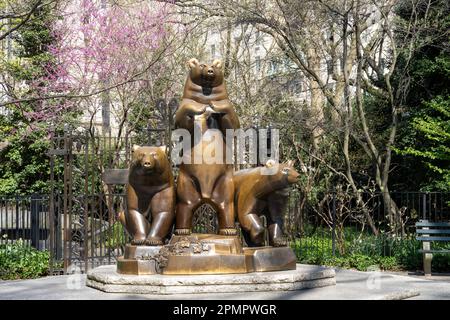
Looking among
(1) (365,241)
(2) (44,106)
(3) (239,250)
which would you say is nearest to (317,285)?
(3) (239,250)

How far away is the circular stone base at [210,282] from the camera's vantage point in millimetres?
7574

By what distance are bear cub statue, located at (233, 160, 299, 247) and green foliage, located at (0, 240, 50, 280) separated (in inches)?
239

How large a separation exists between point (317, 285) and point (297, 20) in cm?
970

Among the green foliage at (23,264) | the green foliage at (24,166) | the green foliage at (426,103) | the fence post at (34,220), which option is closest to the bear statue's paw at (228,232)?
the green foliage at (23,264)

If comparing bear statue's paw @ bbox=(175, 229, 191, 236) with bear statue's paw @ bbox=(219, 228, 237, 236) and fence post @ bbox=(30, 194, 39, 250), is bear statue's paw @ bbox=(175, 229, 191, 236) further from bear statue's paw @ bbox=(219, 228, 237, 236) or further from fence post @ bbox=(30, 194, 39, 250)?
fence post @ bbox=(30, 194, 39, 250)

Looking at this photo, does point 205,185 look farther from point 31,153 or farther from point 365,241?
point 31,153

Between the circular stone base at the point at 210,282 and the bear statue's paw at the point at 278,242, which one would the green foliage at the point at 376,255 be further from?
the circular stone base at the point at 210,282

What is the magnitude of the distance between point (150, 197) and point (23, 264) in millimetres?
5807

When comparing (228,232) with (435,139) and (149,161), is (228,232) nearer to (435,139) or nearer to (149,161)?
(149,161)

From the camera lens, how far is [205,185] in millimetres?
8484

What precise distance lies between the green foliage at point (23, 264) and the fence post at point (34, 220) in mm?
966

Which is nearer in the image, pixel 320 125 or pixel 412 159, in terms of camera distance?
pixel 320 125

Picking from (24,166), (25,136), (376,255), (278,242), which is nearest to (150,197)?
(278,242)

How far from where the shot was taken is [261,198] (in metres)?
8.73
